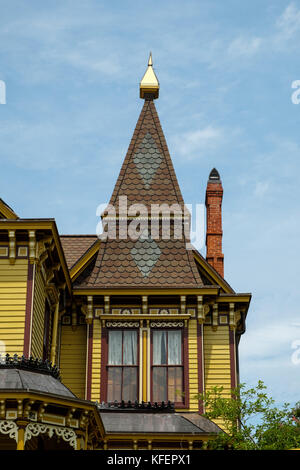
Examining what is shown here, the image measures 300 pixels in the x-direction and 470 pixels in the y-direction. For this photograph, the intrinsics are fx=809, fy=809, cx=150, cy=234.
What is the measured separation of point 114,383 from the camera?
24469mm

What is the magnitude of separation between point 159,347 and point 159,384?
1143 millimetres

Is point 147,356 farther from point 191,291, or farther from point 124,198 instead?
point 124,198

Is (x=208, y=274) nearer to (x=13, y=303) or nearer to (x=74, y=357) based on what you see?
(x=74, y=357)

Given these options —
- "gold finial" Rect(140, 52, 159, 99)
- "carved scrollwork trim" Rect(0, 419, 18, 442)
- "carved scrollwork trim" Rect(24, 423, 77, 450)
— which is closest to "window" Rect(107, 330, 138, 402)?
"carved scrollwork trim" Rect(24, 423, 77, 450)

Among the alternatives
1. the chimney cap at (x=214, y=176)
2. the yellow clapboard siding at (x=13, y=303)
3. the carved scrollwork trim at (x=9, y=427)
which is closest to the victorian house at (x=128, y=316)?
the yellow clapboard siding at (x=13, y=303)

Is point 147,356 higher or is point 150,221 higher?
point 150,221

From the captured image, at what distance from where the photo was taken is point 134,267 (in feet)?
86.2

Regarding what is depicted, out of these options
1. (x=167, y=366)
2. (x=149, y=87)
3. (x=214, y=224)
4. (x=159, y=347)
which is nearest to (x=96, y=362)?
(x=159, y=347)

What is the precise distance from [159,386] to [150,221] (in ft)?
19.1

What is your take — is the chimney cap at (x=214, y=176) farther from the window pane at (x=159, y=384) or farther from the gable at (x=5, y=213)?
the gable at (x=5, y=213)
